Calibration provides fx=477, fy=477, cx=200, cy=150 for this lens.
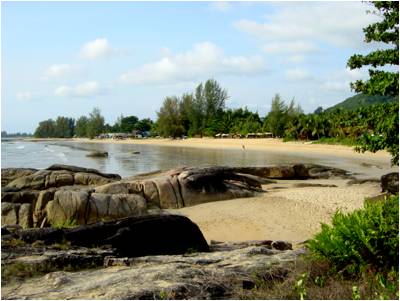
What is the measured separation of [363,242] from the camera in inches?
207

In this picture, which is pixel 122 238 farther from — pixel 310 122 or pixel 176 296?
pixel 310 122

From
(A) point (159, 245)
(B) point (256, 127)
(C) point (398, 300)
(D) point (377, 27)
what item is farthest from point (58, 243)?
(B) point (256, 127)

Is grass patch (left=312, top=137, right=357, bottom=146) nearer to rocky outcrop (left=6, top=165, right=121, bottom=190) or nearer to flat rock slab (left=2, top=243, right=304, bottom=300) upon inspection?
rocky outcrop (left=6, top=165, right=121, bottom=190)

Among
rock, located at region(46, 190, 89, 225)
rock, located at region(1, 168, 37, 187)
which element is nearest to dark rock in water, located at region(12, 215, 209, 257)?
rock, located at region(46, 190, 89, 225)

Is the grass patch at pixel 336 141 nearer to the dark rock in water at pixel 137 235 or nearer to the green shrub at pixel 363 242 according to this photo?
the dark rock in water at pixel 137 235

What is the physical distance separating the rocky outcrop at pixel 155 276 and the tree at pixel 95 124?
176294 mm

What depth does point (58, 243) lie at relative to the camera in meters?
7.47

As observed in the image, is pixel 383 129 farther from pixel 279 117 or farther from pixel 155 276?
pixel 279 117

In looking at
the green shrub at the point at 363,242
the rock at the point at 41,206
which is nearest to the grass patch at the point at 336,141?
the rock at the point at 41,206

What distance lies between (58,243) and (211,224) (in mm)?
7741

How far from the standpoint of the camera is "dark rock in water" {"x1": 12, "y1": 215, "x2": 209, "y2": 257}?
Answer: 302 inches

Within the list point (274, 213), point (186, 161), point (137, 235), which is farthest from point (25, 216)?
point (186, 161)

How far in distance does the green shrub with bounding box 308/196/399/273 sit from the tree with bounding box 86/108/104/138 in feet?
584

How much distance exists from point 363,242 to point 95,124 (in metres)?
181
